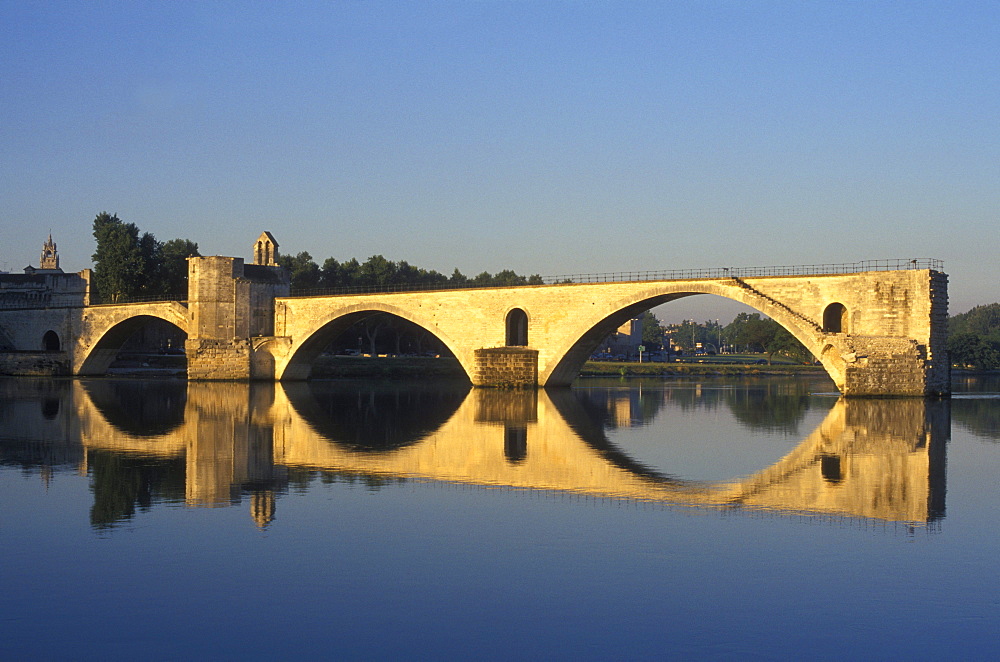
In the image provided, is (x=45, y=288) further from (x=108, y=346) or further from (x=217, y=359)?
(x=217, y=359)

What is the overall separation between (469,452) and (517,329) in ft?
94.4

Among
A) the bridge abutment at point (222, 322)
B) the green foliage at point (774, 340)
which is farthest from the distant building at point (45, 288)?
the green foliage at point (774, 340)

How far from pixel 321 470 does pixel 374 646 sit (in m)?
9.52

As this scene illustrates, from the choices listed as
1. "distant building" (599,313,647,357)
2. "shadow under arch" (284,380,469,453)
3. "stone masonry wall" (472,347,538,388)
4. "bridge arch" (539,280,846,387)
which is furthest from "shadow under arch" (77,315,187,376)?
"distant building" (599,313,647,357)

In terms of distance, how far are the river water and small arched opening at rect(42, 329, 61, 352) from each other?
45.6m

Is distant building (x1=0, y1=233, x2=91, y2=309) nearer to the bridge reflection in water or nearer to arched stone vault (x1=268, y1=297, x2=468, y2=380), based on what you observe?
arched stone vault (x1=268, y1=297, x2=468, y2=380)

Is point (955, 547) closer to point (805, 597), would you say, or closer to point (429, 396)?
point (805, 597)

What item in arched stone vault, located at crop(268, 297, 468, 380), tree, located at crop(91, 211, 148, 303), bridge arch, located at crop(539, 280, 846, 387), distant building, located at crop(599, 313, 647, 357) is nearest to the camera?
bridge arch, located at crop(539, 280, 846, 387)

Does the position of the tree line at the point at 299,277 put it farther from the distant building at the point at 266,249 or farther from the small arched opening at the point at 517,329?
the small arched opening at the point at 517,329

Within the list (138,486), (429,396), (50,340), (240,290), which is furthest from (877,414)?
(50,340)

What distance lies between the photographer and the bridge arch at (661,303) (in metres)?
37.5

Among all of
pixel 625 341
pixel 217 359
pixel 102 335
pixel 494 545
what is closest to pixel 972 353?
pixel 625 341

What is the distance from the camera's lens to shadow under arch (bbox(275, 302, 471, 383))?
2019 inches

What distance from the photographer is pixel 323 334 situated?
54719mm
